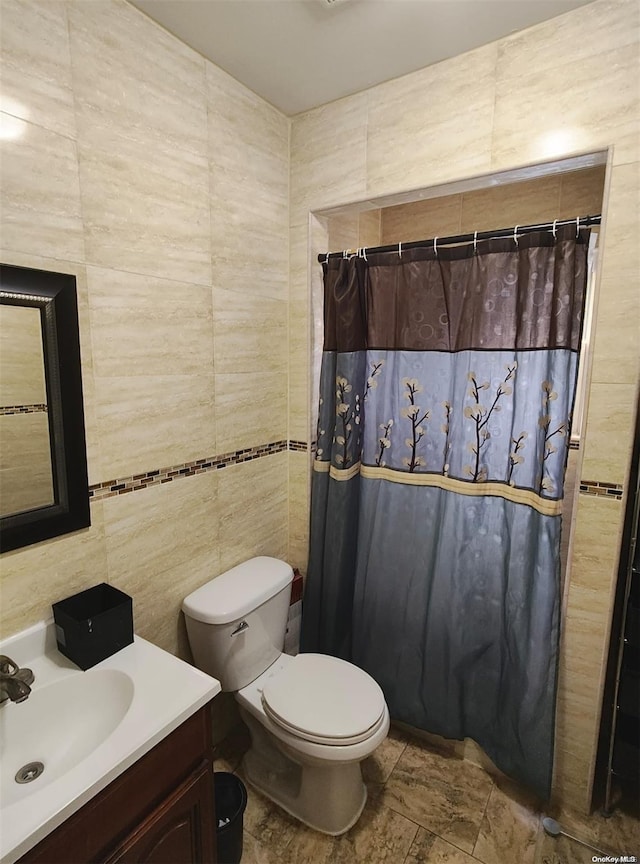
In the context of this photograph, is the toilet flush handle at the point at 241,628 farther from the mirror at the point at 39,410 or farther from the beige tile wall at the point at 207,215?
the mirror at the point at 39,410

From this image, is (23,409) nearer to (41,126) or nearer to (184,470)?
(184,470)

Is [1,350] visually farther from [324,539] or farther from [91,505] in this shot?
[324,539]

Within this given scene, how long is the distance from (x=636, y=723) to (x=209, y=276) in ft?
6.79

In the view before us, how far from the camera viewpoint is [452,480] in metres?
1.66

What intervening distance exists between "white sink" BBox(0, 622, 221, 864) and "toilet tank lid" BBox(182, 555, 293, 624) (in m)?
0.27

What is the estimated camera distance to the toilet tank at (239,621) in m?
1.52

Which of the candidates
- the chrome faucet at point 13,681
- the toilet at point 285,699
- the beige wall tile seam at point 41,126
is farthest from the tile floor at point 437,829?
the beige wall tile seam at point 41,126

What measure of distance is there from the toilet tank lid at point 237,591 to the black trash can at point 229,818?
491 mm

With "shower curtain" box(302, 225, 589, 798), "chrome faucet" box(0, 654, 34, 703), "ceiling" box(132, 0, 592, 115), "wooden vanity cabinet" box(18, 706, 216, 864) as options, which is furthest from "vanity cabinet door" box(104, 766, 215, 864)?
"ceiling" box(132, 0, 592, 115)

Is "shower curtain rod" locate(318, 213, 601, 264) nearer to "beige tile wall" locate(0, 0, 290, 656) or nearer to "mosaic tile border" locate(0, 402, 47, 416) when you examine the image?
"beige tile wall" locate(0, 0, 290, 656)

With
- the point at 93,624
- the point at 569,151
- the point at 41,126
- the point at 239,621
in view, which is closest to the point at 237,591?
the point at 239,621

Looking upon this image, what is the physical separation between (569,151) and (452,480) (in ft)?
3.59

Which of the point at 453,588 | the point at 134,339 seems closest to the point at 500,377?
the point at 453,588

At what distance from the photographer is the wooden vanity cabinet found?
862mm
